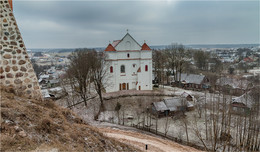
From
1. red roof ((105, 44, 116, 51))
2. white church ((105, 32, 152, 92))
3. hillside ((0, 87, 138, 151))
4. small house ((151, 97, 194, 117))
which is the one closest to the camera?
hillside ((0, 87, 138, 151))

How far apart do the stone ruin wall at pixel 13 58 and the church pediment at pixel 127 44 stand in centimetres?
2568

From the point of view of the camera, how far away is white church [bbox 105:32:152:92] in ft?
103

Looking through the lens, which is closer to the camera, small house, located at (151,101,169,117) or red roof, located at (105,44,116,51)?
small house, located at (151,101,169,117)

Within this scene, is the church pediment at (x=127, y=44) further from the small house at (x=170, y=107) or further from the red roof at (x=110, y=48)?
the small house at (x=170, y=107)

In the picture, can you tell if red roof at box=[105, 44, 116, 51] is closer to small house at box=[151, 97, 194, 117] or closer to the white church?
the white church

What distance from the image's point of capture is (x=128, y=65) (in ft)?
107

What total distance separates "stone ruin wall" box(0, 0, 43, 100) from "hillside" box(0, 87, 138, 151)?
32 centimetres

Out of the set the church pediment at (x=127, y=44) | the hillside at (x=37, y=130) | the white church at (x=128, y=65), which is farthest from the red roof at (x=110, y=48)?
the hillside at (x=37, y=130)

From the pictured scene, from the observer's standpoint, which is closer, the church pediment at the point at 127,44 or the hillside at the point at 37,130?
the hillside at the point at 37,130

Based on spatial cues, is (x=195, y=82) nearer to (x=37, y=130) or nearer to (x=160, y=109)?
(x=160, y=109)

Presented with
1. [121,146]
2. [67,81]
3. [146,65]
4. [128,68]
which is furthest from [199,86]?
[121,146]

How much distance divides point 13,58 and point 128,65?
2709 centimetres

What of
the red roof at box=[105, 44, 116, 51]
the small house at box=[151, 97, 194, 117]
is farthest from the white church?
the small house at box=[151, 97, 194, 117]

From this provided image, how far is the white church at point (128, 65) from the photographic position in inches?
1236
